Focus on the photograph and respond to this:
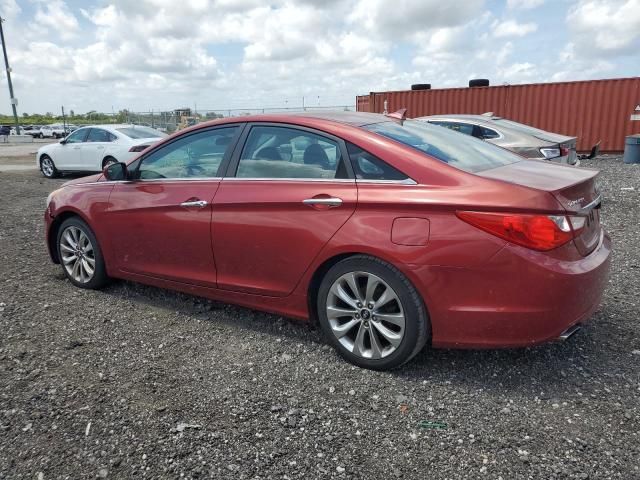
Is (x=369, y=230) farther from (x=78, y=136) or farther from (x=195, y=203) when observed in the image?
(x=78, y=136)

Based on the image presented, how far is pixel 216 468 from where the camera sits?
2289mm

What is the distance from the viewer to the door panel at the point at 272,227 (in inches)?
121

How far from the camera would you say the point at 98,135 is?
520 inches

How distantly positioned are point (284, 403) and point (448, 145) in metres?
1.92

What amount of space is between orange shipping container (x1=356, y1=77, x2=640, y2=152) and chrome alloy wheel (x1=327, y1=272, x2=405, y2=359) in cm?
1583

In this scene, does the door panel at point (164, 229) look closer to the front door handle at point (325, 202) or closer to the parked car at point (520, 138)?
the front door handle at point (325, 202)

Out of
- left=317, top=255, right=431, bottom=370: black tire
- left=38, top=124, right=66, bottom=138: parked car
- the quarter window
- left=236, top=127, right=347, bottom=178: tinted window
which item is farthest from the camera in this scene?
left=38, top=124, right=66, bottom=138: parked car

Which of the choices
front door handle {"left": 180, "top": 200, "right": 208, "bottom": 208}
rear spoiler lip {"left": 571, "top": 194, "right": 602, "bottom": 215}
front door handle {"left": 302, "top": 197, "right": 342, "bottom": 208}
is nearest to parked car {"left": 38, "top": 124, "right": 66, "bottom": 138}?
front door handle {"left": 180, "top": 200, "right": 208, "bottom": 208}

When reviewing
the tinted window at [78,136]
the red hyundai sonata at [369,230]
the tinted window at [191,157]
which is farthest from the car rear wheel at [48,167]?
the tinted window at [191,157]

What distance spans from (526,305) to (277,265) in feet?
4.95

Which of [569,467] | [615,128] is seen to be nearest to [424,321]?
→ [569,467]

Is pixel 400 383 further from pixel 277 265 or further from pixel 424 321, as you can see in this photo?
pixel 277 265

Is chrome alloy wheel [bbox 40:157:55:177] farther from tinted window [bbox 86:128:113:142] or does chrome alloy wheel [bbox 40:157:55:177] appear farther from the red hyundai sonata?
the red hyundai sonata

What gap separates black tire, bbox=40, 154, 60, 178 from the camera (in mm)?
13975
